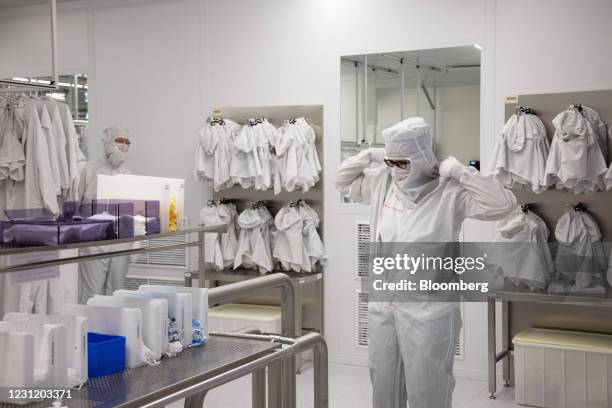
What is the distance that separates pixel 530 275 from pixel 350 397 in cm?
142

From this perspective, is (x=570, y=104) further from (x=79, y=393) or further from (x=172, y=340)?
(x=79, y=393)

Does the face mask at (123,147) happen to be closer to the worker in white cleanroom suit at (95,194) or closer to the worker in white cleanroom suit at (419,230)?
the worker in white cleanroom suit at (95,194)

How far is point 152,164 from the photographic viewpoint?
629 centimetres

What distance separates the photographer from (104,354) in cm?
205

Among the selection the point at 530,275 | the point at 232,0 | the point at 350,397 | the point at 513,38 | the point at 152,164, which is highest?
the point at 232,0

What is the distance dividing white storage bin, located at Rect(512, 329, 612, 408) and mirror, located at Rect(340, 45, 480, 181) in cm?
139

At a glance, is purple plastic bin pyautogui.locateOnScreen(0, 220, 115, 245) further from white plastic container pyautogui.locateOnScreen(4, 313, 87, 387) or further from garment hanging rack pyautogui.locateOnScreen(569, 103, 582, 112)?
garment hanging rack pyautogui.locateOnScreen(569, 103, 582, 112)

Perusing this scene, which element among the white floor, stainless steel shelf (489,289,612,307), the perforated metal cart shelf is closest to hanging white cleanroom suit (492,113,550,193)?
stainless steel shelf (489,289,612,307)

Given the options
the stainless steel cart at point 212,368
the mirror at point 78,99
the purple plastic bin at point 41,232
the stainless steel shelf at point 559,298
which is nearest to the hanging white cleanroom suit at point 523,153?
the stainless steel shelf at point 559,298

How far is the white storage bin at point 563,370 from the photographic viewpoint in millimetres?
4391

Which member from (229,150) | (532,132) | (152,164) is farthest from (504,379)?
(152,164)

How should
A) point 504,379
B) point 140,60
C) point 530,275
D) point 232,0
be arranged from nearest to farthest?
point 530,275, point 504,379, point 232,0, point 140,60

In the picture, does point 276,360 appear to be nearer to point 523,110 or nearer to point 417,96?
point 523,110

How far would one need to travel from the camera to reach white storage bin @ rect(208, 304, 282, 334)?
5336mm
